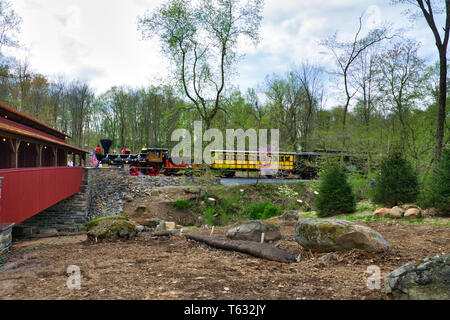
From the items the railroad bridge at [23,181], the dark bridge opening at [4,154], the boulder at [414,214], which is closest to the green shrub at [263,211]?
the boulder at [414,214]

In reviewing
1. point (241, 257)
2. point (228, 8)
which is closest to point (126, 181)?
point (228, 8)

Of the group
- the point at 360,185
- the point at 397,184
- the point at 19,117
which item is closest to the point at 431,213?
the point at 397,184

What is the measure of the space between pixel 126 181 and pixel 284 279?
64.6 ft

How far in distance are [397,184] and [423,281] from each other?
9092 millimetres

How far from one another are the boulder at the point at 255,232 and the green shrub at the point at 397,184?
614 cm

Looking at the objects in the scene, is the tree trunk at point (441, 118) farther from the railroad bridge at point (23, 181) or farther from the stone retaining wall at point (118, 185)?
the railroad bridge at point (23, 181)

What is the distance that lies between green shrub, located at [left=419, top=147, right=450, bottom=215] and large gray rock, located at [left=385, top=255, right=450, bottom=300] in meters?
7.25

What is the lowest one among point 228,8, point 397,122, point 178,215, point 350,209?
point 178,215

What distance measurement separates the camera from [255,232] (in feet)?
23.3

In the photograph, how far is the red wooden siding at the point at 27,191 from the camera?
279 inches

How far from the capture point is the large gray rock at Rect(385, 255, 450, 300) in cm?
285

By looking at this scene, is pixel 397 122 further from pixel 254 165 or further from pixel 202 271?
pixel 202 271

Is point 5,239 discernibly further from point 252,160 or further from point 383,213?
point 252,160
